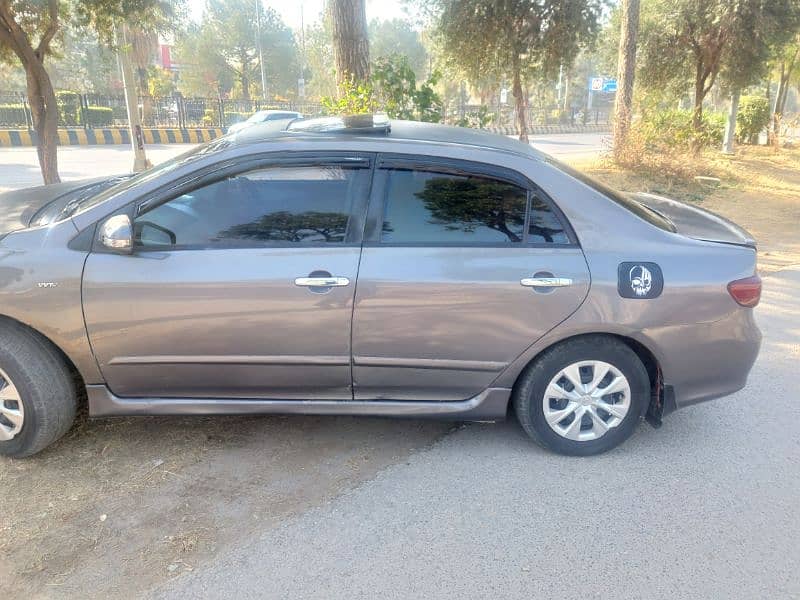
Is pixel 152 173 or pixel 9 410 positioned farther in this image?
pixel 152 173

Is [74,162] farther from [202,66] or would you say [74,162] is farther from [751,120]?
[202,66]

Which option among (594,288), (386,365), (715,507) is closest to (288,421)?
(386,365)

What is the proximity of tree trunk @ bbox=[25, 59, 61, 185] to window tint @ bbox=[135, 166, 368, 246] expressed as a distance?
6.37 meters

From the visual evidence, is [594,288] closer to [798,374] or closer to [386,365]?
[386,365]

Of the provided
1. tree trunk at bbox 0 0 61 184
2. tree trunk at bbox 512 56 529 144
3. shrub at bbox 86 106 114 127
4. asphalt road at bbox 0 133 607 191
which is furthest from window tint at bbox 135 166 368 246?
shrub at bbox 86 106 114 127

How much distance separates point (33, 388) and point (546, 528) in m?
2.52

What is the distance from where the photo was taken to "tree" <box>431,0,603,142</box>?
42.5 ft

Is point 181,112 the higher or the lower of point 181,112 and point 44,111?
the higher

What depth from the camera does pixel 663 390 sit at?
3.30 metres

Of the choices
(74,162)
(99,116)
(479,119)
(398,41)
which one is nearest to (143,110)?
(99,116)

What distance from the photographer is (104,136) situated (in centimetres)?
2381

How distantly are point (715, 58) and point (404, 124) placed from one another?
16238mm

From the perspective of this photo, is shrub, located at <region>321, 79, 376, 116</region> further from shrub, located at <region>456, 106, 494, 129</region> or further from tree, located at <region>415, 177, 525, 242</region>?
tree, located at <region>415, 177, 525, 242</region>

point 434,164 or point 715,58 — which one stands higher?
point 715,58
